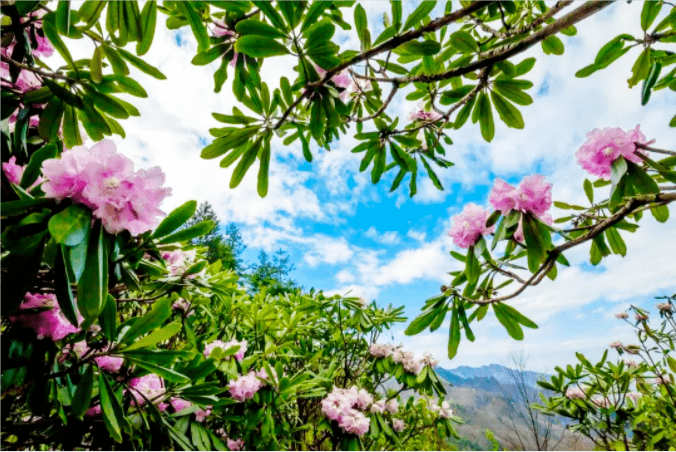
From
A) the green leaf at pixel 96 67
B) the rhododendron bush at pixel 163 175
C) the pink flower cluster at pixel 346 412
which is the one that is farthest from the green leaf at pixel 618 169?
the pink flower cluster at pixel 346 412

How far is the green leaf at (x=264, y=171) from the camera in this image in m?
1.17

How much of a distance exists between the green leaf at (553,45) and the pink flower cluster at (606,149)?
1.27 ft

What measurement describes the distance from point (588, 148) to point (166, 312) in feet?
4.64

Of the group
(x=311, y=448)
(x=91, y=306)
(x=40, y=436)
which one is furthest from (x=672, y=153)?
(x=311, y=448)

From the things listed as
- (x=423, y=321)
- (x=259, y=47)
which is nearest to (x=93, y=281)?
(x=259, y=47)

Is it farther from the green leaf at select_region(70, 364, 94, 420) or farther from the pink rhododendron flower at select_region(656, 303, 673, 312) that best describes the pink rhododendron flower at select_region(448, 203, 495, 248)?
the pink rhododendron flower at select_region(656, 303, 673, 312)

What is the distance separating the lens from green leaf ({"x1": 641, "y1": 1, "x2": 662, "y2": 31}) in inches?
39.4

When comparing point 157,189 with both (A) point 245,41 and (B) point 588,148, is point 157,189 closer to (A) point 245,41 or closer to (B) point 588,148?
(A) point 245,41

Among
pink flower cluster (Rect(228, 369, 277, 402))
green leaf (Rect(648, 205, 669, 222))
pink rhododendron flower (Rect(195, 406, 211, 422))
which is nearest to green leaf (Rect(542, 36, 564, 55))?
green leaf (Rect(648, 205, 669, 222))

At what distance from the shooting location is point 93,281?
23.0 inches

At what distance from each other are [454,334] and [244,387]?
1200mm

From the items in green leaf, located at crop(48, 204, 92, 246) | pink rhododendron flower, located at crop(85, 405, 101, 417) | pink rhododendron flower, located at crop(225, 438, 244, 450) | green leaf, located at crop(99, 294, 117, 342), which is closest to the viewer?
green leaf, located at crop(48, 204, 92, 246)

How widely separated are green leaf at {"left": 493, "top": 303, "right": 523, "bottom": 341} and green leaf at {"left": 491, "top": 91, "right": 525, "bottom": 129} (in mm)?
654

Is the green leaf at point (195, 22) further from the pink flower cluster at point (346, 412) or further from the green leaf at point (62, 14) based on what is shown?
the pink flower cluster at point (346, 412)
